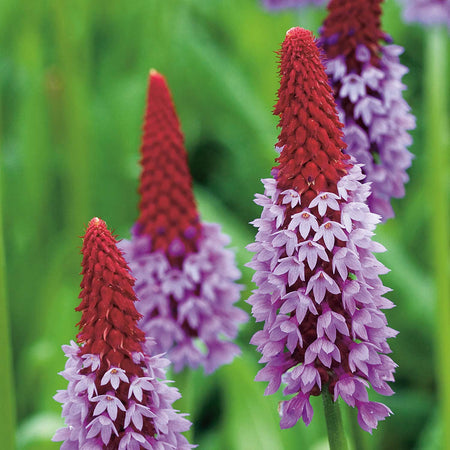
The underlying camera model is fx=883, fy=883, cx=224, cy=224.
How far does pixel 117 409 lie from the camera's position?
4.77 ft

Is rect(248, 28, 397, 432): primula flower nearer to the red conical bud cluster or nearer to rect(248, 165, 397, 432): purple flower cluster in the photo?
rect(248, 165, 397, 432): purple flower cluster

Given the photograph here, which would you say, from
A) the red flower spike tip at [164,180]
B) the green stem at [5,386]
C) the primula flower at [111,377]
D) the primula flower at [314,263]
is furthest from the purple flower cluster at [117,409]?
the red flower spike tip at [164,180]

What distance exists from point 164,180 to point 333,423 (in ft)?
3.22

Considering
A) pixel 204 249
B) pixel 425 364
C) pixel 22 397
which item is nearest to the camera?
pixel 204 249

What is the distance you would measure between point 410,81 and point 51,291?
9.72 feet

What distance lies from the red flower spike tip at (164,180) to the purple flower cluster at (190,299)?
0.13 feet

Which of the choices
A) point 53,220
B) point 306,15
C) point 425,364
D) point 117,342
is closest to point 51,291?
point 53,220

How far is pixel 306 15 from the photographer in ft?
16.9

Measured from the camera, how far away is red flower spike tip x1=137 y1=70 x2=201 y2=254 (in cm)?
224

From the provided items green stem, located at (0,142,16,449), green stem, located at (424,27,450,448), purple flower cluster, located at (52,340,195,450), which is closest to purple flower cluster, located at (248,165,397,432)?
purple flower cluster, located at (52,340,195,450)

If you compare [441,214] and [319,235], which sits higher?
[441,214]

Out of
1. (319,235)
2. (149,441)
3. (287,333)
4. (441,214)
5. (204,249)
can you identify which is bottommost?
(149,441)

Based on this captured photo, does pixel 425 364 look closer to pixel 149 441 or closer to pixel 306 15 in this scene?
pixel 306 15

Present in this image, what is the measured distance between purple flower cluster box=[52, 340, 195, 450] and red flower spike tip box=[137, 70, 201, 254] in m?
0.85
